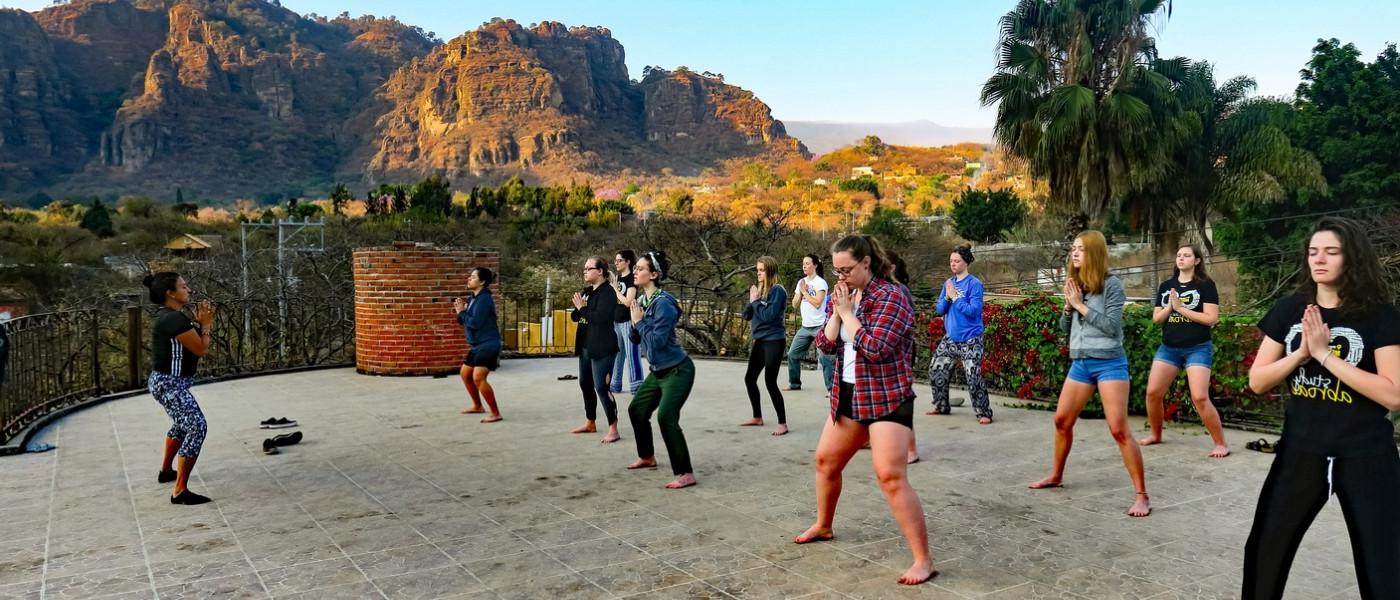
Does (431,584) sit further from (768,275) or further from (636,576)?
(768,275)

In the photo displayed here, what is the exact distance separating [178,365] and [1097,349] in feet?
18.4

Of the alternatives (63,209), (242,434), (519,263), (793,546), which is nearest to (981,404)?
(793,546)

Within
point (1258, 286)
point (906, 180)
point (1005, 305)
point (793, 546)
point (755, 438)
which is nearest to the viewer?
point (793, 546)

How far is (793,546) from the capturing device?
15.1 ft

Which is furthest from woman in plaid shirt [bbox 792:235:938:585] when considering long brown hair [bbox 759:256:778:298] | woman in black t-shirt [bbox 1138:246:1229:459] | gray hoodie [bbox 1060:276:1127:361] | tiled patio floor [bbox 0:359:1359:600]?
long brown hair [bbox 759:256:778:298]

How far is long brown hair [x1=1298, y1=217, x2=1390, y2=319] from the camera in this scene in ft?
9.52

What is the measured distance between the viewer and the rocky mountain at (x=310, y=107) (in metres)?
138

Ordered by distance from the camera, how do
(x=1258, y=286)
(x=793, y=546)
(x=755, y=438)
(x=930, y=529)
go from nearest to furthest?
(x=793, y=546), (x=930, y=529), (x=755, y=438), (x=1258, y=286)

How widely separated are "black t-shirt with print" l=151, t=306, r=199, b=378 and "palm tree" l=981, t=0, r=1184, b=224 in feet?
79.8

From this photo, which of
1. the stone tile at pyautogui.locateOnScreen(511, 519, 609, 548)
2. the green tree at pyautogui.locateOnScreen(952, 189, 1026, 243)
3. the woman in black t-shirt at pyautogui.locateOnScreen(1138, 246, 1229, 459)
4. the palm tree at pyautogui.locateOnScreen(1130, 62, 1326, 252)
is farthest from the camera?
the green tree at pyautogui.locateOnScreen(952, 189, 1026, 243)

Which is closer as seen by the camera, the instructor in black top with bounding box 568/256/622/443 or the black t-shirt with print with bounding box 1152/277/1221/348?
the black t-shirt with print with bounding box 1152/277/1221/348

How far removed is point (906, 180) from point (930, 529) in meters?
118

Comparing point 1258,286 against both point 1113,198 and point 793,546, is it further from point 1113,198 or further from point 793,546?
point 793,546

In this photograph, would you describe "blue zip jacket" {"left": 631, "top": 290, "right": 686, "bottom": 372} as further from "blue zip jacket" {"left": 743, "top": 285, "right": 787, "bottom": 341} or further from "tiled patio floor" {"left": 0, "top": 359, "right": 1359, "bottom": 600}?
"blue zip jacket" {"left": 743, "top": 285, "right": 787, "bottom": 341}
